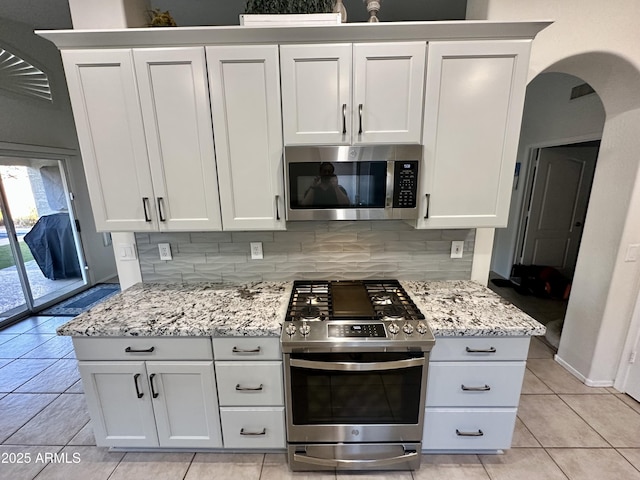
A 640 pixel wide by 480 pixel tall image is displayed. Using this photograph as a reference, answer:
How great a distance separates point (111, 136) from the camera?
5.41 ft

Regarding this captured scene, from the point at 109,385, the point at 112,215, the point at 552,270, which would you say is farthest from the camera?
the point at 552,270

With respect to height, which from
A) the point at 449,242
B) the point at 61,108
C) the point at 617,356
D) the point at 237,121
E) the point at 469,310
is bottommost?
the point at 617,356

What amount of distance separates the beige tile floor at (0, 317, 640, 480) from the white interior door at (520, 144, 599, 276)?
7.76ft

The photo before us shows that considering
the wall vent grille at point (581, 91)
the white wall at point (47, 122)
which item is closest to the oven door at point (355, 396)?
the wall vent grille at point (581, 91)

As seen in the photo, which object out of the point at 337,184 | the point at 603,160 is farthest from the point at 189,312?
the point at 603,160

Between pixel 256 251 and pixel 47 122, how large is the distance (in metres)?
3.92

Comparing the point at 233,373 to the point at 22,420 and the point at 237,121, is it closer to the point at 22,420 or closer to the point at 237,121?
the point at 237,121

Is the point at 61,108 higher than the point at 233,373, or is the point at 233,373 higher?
the point at 61,108

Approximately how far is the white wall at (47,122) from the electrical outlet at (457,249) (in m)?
4.79

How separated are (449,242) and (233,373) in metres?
1.67

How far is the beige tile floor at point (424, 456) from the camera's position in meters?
1.67

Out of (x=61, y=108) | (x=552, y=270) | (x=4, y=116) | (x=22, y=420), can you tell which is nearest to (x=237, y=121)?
(x=22, y=420)

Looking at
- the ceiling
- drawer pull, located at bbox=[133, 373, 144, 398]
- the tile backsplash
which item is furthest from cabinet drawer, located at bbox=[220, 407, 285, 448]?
the ceiling

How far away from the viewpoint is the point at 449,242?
2074 millimetres
